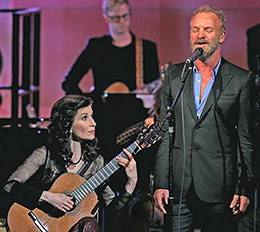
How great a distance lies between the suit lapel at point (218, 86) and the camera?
134 inches

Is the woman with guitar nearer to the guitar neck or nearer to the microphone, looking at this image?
the guitar neck

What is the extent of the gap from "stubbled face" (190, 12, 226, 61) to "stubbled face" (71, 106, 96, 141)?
1188 mm

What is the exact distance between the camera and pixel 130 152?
392 cm

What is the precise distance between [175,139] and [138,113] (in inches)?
67.0

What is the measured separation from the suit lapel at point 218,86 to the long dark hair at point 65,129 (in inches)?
45.2

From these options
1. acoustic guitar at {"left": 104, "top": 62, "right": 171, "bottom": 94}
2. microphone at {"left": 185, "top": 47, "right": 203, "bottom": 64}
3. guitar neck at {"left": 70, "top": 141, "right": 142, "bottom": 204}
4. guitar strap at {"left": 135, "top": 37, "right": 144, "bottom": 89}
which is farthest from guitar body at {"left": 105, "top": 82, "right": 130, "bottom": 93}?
microphone at {"left": 185, "top": 47, "right": 203, "bottom": 64}

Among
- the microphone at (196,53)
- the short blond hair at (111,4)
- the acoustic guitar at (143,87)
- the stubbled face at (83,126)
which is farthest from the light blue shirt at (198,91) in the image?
the short blond hair at (111,4)

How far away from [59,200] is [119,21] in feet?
9.11

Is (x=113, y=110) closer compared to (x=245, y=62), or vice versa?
(x=113, y=110)

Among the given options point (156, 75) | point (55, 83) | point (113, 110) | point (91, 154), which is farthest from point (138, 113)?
point (55, 83)

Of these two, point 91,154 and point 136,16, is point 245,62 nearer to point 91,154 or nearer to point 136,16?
point 136,16

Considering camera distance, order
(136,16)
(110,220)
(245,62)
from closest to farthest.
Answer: (110,220) → (245,62) → (136,16)

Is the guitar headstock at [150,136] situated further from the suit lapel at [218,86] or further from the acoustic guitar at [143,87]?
the acoustic guitar at [143,87]

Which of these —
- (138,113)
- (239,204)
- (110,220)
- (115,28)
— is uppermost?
(115,28)
